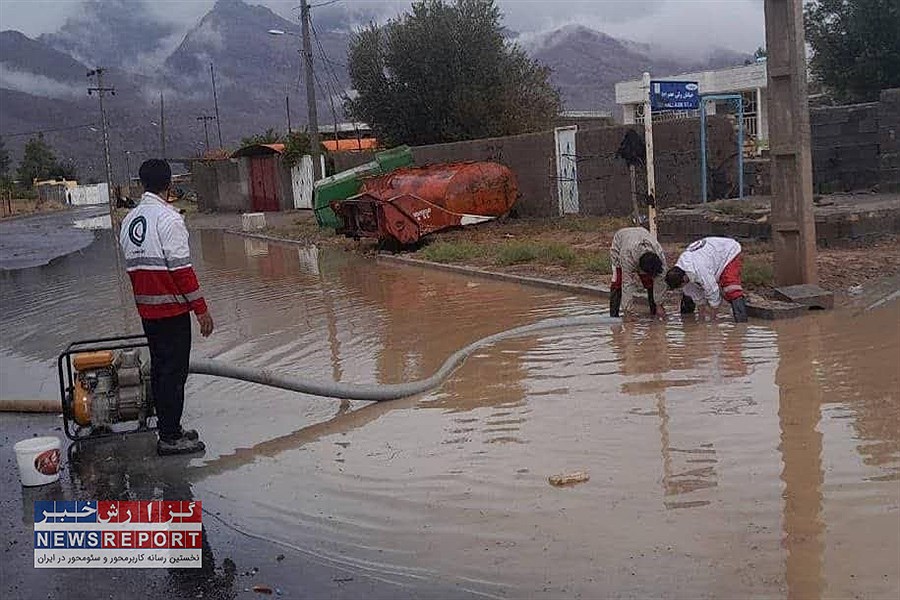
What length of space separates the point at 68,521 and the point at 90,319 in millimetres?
8214

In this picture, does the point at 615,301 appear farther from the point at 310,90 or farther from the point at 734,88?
the point at 734,88

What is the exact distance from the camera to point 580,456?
5270 millimetres

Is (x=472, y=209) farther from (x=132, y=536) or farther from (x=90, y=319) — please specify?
(x=132, y=536)

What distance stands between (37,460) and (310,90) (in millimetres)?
26867

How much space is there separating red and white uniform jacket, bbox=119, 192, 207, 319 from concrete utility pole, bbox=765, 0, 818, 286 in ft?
19.9

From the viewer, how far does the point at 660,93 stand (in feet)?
42.2

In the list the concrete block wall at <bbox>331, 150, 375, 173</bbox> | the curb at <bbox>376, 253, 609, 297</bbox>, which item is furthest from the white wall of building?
the curb at <bbox>376, 253, 609, 297</bbox>

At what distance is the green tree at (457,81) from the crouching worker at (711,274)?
24402mm

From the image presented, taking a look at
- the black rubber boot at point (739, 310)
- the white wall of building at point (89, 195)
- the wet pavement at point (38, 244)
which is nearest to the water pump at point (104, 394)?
the black rubber boot at point (739, 310)

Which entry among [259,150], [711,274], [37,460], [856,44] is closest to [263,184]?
[259,150]

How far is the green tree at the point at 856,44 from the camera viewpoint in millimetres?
27016

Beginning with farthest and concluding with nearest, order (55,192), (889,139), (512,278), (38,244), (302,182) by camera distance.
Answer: (55,192), (302,182), (38,244), (889,139), (512,278)

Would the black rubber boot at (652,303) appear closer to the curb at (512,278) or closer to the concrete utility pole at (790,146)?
the concrete utility pole at (790,146)

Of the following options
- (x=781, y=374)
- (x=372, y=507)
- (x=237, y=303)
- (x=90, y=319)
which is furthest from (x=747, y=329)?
(x=90, y=319)
